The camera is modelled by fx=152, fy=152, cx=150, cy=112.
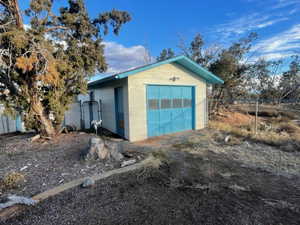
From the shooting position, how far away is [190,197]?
9.16 ft

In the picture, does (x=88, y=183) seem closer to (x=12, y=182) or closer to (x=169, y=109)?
(x=12, y=182)

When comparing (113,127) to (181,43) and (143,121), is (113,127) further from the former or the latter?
(181,43)

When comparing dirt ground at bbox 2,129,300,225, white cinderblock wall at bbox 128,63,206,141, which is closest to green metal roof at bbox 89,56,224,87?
white cinderblock wall at bbox 128,63,206,141

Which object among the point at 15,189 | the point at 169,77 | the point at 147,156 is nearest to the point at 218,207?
the point at 147,156

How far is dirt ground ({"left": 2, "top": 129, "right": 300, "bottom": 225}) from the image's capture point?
7.43 ft

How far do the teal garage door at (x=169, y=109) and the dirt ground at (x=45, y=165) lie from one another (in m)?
3.36

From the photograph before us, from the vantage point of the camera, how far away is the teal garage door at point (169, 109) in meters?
7.35

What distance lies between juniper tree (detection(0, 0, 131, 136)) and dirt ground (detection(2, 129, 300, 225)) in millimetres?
4191

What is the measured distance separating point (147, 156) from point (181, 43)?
13.3m

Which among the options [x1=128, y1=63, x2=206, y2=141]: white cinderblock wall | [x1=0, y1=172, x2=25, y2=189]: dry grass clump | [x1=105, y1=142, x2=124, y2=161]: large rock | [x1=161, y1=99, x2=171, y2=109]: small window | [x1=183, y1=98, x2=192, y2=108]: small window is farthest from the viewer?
[x1=183, y1=98, x2=192, y2=108]: small window

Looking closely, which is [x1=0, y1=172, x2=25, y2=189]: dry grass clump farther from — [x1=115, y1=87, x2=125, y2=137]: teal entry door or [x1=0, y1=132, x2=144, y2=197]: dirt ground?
[x1=115, y1=87, x2=125, y2=137]: teal entry door

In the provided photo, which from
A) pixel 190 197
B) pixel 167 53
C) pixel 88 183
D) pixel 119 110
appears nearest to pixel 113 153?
pixel 88 183

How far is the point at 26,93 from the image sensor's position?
19.6 feet

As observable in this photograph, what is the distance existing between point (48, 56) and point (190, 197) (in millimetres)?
6012
